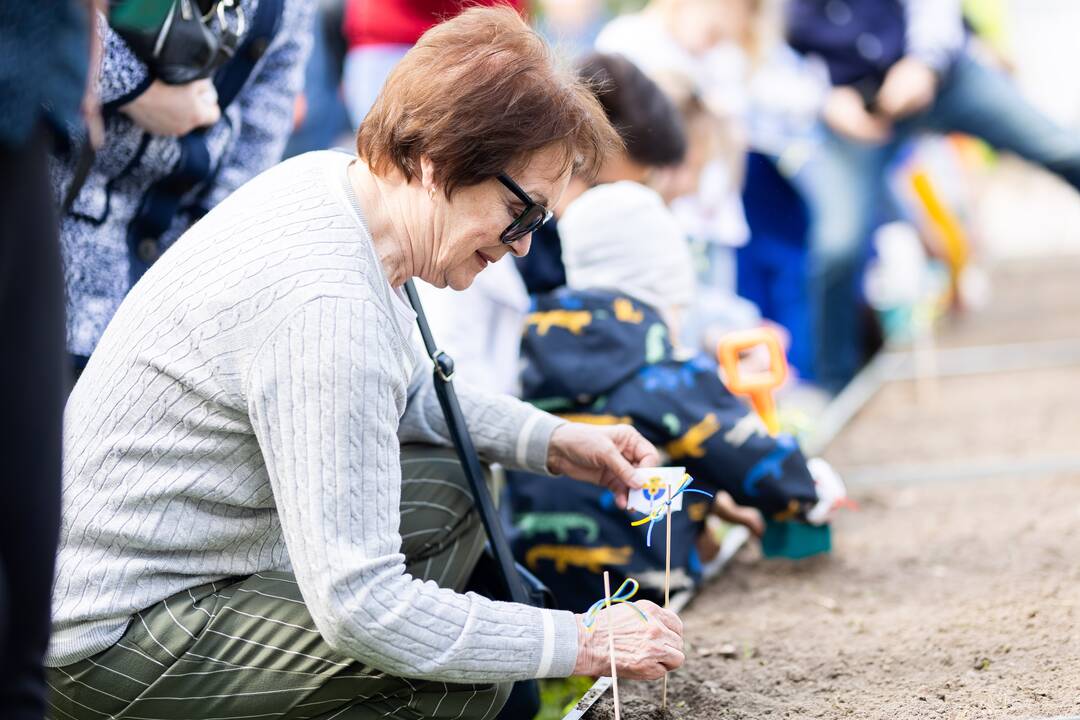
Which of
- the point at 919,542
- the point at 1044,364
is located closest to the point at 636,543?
the point at 919,542

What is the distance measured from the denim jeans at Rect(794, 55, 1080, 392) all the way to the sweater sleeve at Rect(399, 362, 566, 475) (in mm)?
2912

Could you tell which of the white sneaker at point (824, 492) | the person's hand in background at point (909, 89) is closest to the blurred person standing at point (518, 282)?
the white sneaker at point (824, 492)

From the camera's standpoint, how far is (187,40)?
7.47ft

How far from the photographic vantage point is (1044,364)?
557 centimetres

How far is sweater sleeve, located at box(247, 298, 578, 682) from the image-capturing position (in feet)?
5.38

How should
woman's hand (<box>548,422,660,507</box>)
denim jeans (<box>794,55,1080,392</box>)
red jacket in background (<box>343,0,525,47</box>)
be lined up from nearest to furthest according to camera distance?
1. woman's hand (<box>548,422,660,507</box>)
2. red jacket in background (<box>343,0,525,47</box>)
3. denim jeans (<box>794,55,1080,392</box>)

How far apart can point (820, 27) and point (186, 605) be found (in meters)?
3.78

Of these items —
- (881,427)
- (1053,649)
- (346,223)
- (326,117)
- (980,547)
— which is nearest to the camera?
(346,223)

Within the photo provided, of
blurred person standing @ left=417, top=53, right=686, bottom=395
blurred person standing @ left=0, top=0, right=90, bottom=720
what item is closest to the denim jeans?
blurred person standing @ left=417, top=53, right=686, bottom=395

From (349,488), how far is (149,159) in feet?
3.67

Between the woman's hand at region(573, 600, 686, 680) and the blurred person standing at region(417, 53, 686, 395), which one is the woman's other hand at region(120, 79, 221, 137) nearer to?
the blurred person standing at region(417, 53, 686, 395)

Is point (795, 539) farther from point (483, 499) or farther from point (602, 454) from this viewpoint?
point (483, 499)

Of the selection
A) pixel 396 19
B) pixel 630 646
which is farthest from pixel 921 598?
pixel 396 19

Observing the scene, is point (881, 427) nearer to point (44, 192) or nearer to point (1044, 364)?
point (1044, 364)
